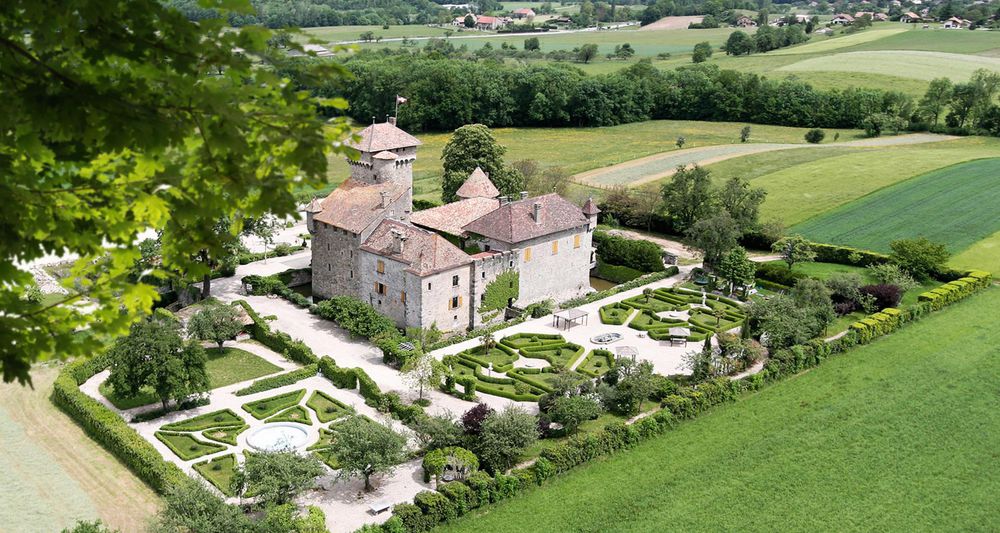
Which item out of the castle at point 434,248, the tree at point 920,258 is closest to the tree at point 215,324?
the castle at point 434,248

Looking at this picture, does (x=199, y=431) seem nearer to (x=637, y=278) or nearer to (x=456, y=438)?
(x=456, y=438)

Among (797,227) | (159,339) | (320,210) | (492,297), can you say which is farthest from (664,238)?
(159,339)

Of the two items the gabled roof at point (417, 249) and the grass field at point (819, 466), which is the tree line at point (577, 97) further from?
the grass field at point (819, 466)

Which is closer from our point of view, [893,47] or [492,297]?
[492,297]

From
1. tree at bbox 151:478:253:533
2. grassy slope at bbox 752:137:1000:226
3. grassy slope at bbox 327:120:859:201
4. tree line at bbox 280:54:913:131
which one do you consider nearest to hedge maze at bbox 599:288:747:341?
grassy slope at bbox 752:137:1000:226

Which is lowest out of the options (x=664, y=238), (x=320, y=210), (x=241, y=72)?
(x=664, y=238)
